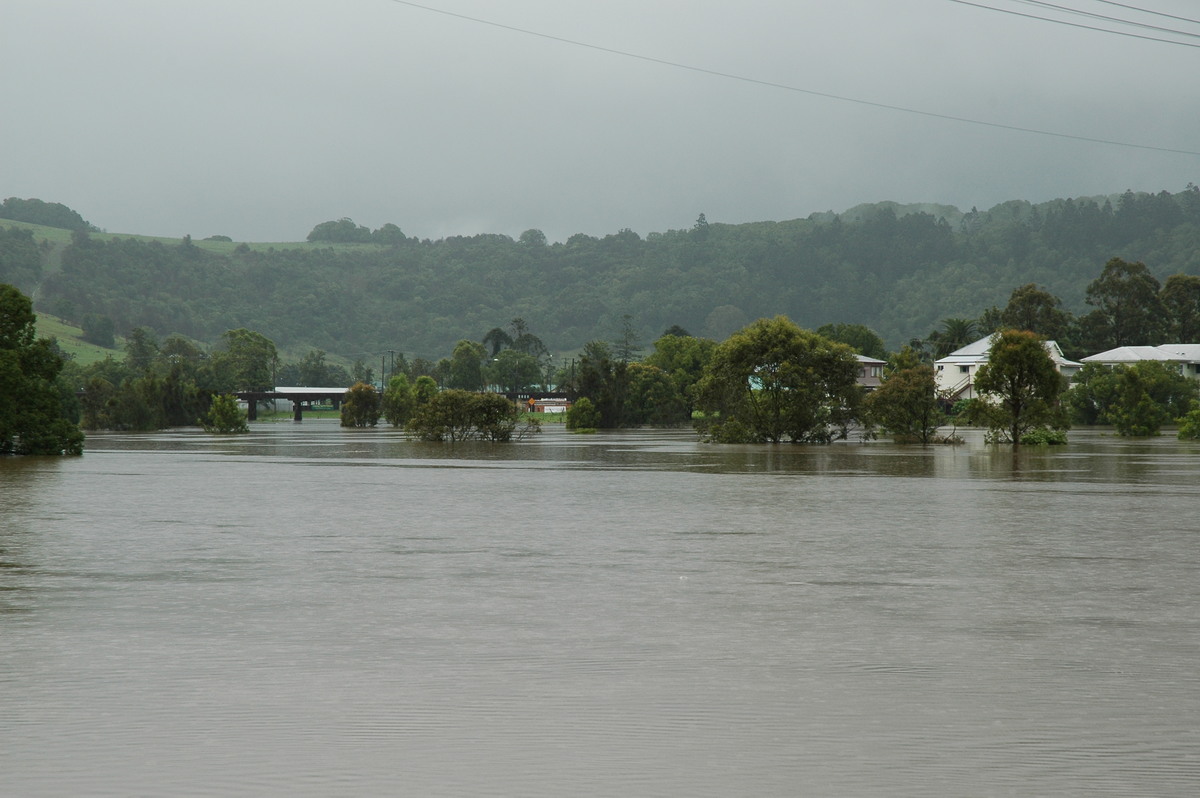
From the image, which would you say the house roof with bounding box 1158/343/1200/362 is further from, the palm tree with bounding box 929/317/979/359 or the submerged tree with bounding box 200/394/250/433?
the submerged tree with bounding box 200/394/250/433

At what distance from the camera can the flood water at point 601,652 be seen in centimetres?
612

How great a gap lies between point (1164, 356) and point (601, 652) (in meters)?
118

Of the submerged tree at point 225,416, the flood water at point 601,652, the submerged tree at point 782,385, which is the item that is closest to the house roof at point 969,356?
the submerged tree at point 782,385

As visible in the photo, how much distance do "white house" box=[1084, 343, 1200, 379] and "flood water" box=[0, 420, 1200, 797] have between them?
3981 inches

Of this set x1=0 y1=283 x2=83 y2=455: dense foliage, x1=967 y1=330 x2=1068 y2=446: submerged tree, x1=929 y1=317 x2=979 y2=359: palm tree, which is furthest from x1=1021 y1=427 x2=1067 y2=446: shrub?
x1=929 y1=317 x2=979 y2=359: palm tree

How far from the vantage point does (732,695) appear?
7652 millimetres

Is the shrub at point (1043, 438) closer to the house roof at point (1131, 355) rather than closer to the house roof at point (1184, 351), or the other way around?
the house roof at point (1131, 355)

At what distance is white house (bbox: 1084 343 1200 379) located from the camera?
112812 mm

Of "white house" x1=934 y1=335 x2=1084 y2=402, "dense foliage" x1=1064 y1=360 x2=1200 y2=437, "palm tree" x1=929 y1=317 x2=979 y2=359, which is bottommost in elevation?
"dense foliage" x1=1064 y1=360 x2=1200 y2=437

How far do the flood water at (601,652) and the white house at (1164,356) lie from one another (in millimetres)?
101110

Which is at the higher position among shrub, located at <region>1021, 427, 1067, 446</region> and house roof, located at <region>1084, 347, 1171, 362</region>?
house roof, located at <region>1084, 347, 1171, 362</region>

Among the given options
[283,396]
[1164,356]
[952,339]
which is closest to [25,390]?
[1164,356]

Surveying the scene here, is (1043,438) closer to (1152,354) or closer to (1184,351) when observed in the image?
(1152,354)

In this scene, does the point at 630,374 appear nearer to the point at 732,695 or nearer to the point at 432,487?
the point at 432,487
